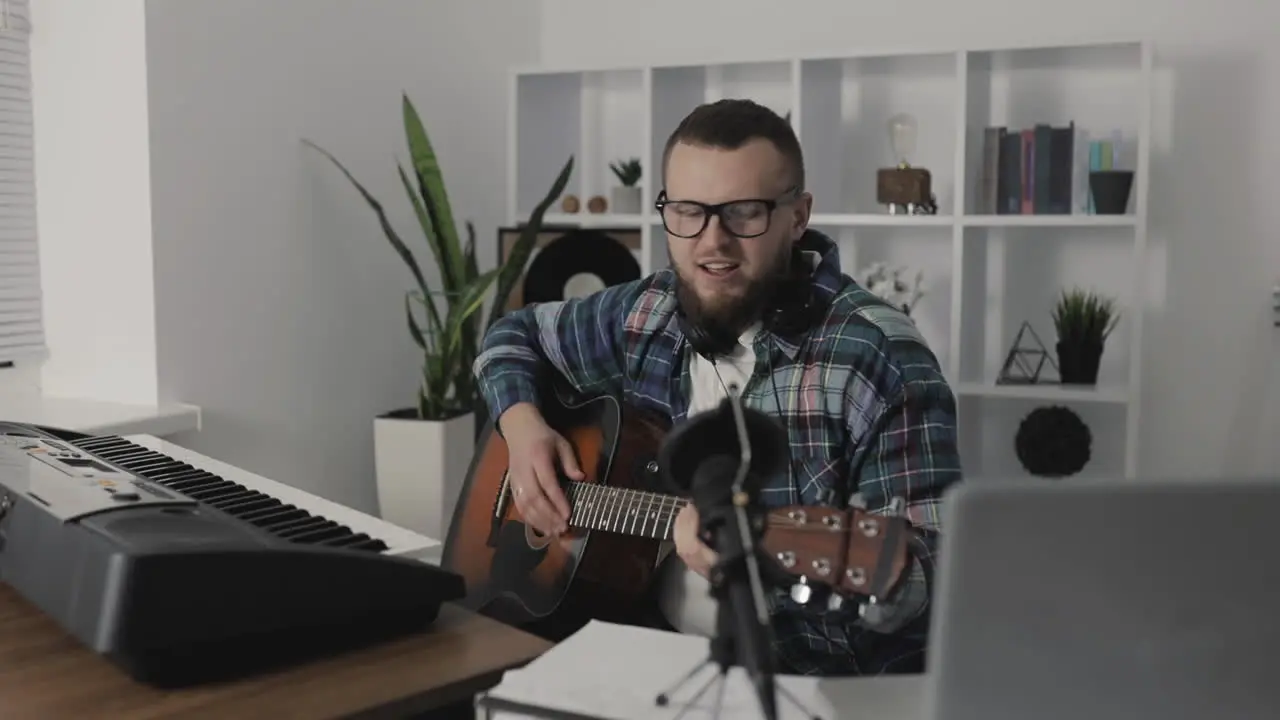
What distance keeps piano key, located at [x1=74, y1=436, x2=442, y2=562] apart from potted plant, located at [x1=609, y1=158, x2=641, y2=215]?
196cm

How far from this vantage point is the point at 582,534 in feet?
5.84

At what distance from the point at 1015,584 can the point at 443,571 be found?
2.01 ft

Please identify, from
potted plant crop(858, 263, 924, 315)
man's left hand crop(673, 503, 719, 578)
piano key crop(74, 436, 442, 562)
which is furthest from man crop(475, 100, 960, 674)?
potted plant crop(858, 263, 924, 315)

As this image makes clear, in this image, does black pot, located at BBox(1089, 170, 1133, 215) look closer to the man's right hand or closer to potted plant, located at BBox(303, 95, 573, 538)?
potted plant, located at BBox(303, 95, 573, 538)

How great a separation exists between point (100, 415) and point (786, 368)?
156 cm

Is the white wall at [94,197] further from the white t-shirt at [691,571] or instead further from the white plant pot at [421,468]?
the white t-shirt at [691,571]

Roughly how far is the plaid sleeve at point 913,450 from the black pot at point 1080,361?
1482 millimetres

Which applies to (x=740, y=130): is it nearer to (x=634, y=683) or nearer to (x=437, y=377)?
(x=634, y=683)

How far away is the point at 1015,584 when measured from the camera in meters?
0.70

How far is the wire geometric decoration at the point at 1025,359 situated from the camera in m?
3.09

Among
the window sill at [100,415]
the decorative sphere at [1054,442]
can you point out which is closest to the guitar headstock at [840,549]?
the window sill at [100,415]

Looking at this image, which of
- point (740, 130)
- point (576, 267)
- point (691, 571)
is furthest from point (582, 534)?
point (576, 267)

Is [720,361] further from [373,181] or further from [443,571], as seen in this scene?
[373,181]

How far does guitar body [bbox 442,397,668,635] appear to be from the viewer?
5.73 feet
